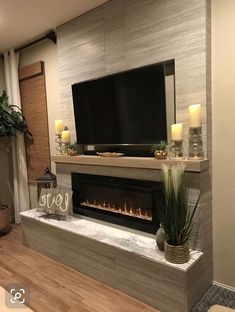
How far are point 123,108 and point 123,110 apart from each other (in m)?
0.02

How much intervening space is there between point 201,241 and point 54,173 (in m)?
2.14

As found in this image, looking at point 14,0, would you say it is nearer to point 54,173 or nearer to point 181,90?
point 181,90

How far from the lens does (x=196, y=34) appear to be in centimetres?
205

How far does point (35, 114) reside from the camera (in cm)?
373

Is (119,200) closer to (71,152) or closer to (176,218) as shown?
(71,152)

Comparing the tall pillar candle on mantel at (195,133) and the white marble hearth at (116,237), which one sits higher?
the tall pillar candle on mantel at (195,133)

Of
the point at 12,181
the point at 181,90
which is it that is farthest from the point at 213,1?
the point at 12,181

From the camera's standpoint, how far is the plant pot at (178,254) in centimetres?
192

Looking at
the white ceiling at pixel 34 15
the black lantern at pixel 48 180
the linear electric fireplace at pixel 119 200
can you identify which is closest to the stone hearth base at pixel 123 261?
the linear electric fireplace at pixel 119 200

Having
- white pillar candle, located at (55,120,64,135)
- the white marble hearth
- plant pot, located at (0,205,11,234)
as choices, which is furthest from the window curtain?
white pillar candle, located at (55,120,64,135)

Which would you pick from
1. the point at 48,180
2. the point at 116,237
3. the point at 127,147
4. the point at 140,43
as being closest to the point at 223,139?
the point at 127,147

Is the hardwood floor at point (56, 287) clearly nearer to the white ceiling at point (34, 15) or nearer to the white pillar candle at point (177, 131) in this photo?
the white pillar candle at point (177, 131)

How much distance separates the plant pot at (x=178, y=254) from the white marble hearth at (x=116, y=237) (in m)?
0.03

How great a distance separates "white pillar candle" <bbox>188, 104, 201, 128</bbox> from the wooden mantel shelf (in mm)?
282
